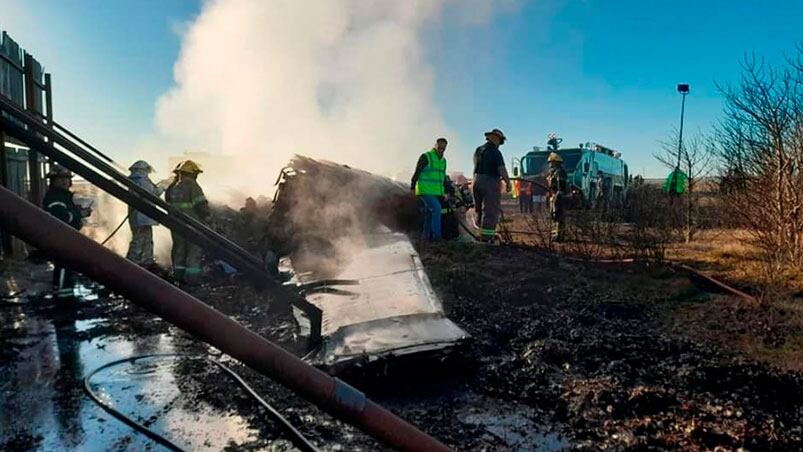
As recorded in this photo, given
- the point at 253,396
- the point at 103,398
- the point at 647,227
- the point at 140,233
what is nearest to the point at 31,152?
the point at 140,233

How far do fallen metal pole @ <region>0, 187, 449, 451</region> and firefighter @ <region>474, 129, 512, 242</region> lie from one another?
7.67m

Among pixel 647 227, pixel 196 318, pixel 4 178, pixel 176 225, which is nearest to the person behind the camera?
pixel 196 318

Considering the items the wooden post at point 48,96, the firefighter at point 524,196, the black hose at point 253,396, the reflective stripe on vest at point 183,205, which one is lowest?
the black hose at point 253,396

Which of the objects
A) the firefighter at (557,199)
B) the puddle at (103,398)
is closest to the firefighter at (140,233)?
the puddle at (103,398)

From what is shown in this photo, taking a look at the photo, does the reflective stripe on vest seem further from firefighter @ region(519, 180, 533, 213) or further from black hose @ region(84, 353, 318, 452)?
firefighter @ region(519, 180, 533, 213)

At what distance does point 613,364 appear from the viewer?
416 centimetres

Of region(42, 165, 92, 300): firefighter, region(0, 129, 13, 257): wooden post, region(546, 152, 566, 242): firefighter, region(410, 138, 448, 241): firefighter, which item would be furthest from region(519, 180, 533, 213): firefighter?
region(0, 129, 13, 257): wooden post

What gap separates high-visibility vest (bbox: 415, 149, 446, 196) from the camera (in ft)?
28.9

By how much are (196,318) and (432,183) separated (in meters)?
7.78

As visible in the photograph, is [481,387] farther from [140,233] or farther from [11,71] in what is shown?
[11,71]

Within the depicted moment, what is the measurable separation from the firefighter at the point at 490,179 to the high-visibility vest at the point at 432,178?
0.57 metres

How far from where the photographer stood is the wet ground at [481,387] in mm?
3182

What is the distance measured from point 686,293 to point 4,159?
8.80 meters

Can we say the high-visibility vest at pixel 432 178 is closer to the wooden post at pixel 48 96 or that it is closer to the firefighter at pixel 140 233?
the firefighter at pixel 140 233
